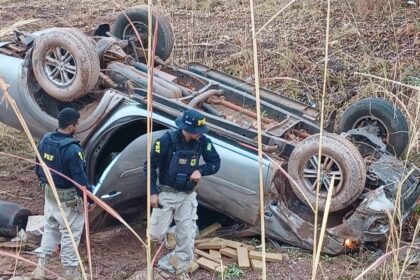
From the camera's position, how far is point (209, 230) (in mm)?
5621

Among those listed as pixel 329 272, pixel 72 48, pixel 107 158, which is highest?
pixel 72 48

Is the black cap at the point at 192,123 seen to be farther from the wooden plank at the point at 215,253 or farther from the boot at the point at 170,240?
the wooden plank at the point at 215,253

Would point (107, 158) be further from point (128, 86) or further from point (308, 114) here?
point (308, 114)

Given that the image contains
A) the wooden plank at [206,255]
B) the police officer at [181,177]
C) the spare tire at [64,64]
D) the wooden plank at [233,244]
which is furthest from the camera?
the spare tire at [64,64]

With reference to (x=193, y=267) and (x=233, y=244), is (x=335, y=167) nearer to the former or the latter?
(x=233, y=244)

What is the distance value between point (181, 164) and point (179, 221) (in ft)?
1.55

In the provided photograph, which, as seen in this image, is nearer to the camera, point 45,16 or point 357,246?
point 357,246

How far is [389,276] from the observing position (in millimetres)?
4613

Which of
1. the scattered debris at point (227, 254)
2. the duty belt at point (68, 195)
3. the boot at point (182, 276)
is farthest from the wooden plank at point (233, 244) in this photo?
the duty belt at point (68, 195)

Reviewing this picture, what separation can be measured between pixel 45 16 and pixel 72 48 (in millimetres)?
7410

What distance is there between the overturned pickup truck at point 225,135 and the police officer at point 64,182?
515 millimetres

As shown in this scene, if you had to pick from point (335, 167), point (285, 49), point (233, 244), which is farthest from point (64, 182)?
point (285, 49)

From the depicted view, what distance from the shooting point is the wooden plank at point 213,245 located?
17.4 feet

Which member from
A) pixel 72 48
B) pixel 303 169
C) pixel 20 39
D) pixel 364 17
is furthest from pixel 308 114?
pixel 364 17
